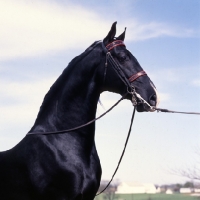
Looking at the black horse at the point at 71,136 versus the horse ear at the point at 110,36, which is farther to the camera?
the horse ear at the point at 110,36

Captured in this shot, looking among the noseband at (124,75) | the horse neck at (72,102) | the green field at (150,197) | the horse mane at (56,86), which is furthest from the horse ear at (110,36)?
the green field at (150,197)

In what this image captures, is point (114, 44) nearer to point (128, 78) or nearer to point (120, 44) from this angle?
point (120, 44)

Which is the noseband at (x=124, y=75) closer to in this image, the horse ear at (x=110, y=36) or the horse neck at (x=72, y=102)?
the horse ear at (x=110, y=36)

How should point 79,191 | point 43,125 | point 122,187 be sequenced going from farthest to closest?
point 122,187
point 43,125
point 79,191

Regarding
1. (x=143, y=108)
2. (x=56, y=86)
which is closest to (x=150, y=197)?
(x=143, y=108)

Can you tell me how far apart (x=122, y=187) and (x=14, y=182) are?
36016 mm

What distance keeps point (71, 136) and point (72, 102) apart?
0.51 m

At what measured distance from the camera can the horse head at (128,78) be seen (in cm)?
613

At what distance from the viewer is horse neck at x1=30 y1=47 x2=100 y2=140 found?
6117 millimetres

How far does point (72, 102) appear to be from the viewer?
6.16m

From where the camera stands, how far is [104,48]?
21.0ft

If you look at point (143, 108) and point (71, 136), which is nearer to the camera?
point (71, 136)

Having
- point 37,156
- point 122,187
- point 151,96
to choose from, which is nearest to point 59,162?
point 37,156

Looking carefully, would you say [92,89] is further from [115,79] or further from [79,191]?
[79,191]
